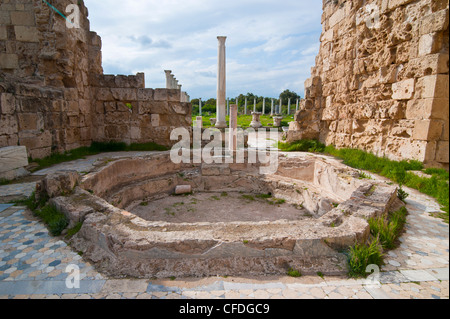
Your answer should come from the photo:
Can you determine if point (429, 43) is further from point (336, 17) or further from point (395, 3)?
point (336, 17)

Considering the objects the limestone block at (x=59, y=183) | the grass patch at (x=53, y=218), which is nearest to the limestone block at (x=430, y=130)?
the grass patch at (x=53, y=218)

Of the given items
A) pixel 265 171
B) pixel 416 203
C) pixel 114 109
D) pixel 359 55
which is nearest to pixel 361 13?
pixel 359 55

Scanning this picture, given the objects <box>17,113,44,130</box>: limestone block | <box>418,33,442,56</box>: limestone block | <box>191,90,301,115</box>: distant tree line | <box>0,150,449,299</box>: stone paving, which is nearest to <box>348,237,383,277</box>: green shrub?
<box>0,150,449,299</box>: stone paving

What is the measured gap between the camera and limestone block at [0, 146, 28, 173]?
5520mm

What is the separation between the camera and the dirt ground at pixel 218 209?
6074 millimetres

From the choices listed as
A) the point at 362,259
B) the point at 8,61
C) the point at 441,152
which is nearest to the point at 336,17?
the point at 441,152

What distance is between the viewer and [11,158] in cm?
568

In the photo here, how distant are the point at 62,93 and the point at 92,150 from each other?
79.7 inches

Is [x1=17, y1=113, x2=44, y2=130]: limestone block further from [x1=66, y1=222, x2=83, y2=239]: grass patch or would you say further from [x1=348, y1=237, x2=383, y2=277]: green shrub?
[x1=348, y1=237, x2=383, y2=277]: green shrub

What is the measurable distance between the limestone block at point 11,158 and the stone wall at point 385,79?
8219 millimetres

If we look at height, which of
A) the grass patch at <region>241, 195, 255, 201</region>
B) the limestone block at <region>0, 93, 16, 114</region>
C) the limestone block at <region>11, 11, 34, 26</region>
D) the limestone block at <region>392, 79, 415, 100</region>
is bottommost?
the grass patch at <region>241, 195, 255, 201</region>

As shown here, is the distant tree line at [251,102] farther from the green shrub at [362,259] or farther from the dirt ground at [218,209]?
the green shrub at [362,259]

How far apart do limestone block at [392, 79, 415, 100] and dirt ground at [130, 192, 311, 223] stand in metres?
3.58

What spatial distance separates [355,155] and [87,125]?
8754mm
